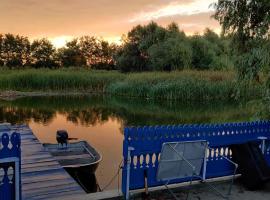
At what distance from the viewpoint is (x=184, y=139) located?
6.28 metres

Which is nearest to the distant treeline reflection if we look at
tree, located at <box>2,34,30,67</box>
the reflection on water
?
the reflection on water

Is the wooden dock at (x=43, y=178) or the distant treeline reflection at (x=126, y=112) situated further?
the distant treeline reflection at (x=126, y=112)

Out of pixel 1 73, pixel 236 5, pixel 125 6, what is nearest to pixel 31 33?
pixel 1 73

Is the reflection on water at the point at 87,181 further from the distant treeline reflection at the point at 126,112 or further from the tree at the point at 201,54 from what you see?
the tree at the point at 201,54

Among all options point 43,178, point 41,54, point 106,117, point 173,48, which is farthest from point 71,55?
point 43,178

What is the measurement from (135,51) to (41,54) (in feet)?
69.3

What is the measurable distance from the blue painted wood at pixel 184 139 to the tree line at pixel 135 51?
2086 cm

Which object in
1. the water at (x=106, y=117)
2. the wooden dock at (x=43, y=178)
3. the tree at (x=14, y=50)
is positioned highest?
the tree at (x=14, y=50)

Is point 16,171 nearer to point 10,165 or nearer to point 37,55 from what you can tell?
point 10,165

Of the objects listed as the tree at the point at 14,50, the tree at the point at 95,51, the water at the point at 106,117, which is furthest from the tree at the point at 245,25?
the tree at the point at 95,51

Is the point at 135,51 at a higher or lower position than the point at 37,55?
higher

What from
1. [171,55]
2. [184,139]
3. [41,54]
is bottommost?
[184,139]

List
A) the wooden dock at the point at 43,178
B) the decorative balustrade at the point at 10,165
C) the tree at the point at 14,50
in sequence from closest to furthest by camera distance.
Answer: the decorative balustrade at the point at 10,165 < the wooden dock at the point at 43,178 < the tree at the point at 14,50

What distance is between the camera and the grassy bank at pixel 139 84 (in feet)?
106
